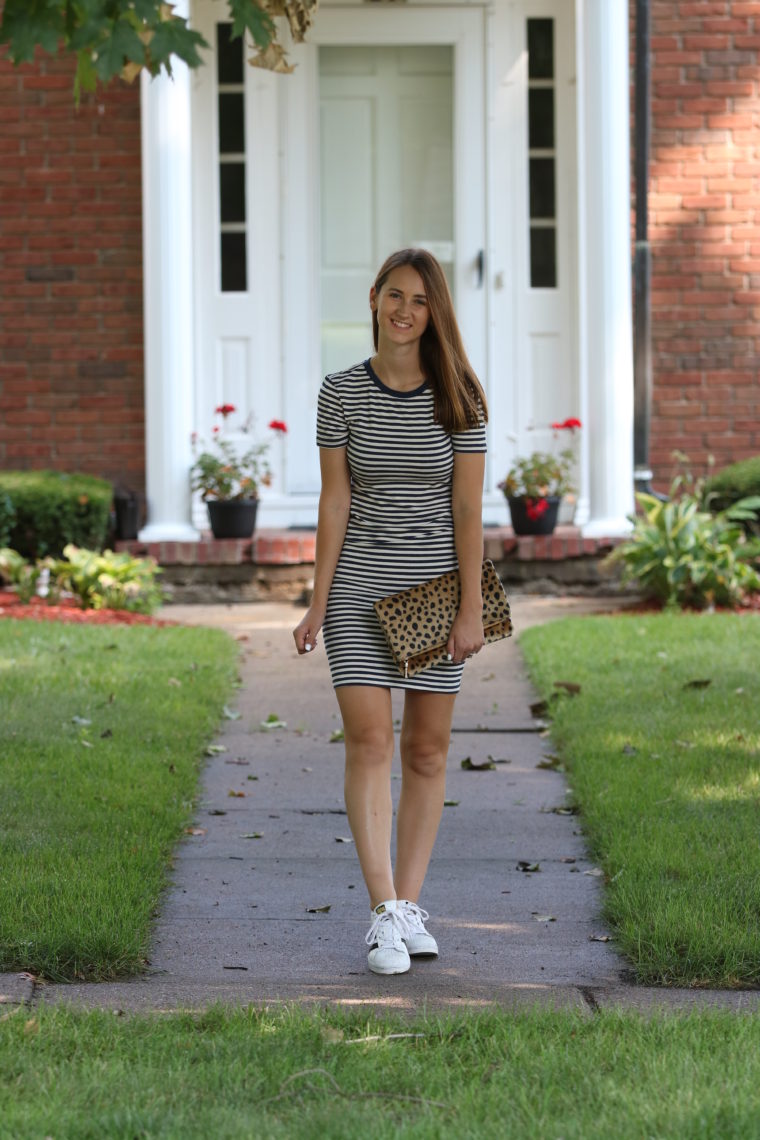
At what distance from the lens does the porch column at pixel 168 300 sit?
954cm

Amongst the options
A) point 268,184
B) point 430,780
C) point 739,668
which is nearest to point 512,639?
point 739,668

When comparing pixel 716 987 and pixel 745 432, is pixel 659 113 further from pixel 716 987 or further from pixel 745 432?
pixel 716 987

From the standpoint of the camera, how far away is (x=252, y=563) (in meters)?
9.66

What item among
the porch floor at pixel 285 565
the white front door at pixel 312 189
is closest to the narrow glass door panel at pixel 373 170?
the white front door at pixel 312 189

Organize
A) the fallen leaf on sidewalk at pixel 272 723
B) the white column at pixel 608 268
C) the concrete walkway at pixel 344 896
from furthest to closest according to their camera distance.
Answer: the white column at pixel 608 268 < the fallen leaf on sidewalk at pixel 272 723 < the concrete walkway at pixel 344 896

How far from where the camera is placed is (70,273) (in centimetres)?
1051

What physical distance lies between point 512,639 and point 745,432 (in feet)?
10.7

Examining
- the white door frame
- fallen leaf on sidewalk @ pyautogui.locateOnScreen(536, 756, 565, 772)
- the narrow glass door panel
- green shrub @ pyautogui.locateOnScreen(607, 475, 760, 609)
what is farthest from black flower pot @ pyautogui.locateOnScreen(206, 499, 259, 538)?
fallen leaf on sidewalk @ pyautogui.locateOnScreen(536, 756, 565, 772)

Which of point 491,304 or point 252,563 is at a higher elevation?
point 491,304

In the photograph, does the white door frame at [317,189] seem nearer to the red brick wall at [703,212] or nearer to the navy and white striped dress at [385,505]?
the red brick wall at [703,212]

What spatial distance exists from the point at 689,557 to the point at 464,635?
210 inches

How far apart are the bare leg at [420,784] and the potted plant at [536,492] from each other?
592 cm

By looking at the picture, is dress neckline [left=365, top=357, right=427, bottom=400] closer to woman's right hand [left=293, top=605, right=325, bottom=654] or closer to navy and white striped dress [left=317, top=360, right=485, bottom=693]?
navy and white striped dress [left=317, top=360, right=485, bottom=693]

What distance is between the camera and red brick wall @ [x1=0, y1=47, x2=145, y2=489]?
1045 cm
